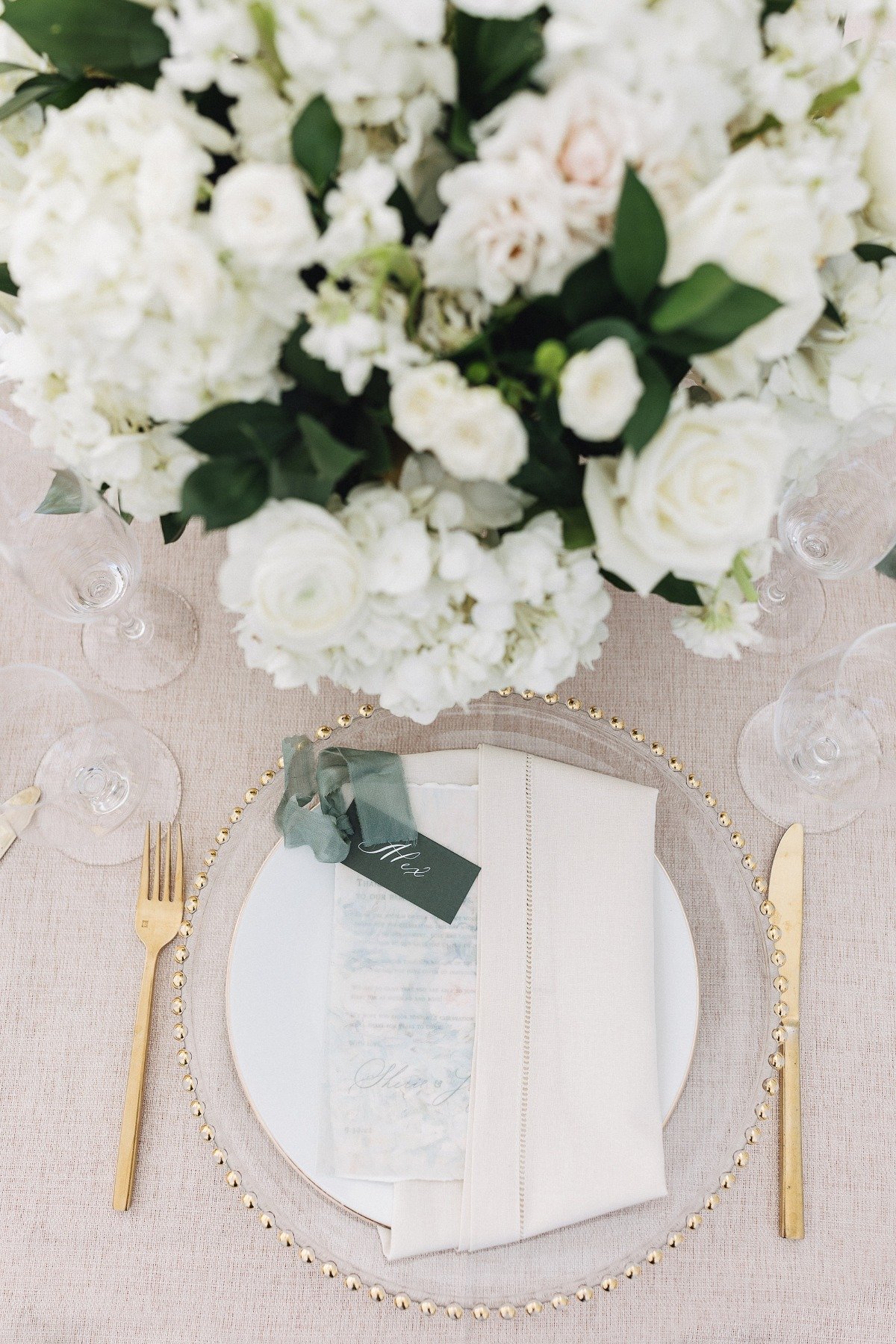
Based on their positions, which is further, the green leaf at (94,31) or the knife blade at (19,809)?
the knife blade at (19,809)

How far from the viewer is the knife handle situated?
0.81 meters

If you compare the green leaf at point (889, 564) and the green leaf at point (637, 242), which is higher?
the green leaf at point (637, 242)

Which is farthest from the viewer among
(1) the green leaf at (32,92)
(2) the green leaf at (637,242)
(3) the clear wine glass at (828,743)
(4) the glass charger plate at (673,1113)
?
(3) the clear wine glass at (828,743)

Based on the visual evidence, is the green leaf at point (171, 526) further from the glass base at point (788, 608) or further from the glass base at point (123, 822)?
the glass base at point (788, 608)

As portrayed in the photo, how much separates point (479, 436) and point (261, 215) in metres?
0.14

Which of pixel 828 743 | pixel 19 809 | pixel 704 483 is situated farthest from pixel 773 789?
pixel 19 809

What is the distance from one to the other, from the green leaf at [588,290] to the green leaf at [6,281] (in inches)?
14.8

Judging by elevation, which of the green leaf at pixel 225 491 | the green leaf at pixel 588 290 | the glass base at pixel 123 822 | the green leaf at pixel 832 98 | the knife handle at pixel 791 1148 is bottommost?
the knife handle at pixel 791 1148

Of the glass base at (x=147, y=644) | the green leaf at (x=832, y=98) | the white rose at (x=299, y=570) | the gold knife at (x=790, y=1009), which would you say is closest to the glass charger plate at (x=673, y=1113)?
the gold knife at (x=790, y=1009)

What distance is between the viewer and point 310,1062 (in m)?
0.80

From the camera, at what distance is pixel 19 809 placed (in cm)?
88

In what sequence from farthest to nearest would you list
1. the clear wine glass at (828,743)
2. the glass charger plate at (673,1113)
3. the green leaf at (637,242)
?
the clear wine glass at (828,743), the glass charger plate at (673,1113), the green leaf at (637,242)

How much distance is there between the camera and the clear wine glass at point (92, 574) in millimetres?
838

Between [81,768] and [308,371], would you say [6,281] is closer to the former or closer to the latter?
[308,371]
